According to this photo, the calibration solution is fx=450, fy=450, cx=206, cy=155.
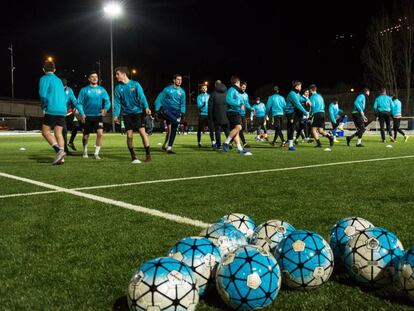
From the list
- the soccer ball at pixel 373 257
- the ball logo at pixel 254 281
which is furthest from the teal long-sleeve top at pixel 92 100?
the ball logo at pixel 254 281

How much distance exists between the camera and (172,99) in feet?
44.0

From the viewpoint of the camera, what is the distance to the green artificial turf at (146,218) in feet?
8.52

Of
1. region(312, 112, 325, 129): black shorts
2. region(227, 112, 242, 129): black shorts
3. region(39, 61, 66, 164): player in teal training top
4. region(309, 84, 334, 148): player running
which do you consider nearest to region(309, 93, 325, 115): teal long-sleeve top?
region(309, 84, 334, 148): player running

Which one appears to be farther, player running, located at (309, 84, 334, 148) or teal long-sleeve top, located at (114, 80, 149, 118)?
player running, located at (309, 84, 334, 148)

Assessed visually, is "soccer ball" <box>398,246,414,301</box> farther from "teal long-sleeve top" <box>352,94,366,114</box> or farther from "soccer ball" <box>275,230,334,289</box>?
"teal long-sleeve top" <box>352,94,366,114</box>

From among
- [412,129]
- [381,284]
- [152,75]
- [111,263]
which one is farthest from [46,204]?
[152,75]

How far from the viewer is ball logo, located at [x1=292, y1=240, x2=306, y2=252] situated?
2673 mm

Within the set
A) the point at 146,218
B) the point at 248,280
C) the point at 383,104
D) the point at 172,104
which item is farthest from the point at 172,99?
the point at 248,280

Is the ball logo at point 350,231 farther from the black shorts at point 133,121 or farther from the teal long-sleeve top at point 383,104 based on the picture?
the teal long-sleeve top at point 383,104

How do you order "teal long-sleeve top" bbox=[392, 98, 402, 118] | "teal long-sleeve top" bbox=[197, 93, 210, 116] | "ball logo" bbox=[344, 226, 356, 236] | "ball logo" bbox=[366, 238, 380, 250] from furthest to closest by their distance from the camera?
"teal long-sleeve top" bbox=[392, 98, 402, 118]
"teal long-sleeve top" bbox=[197, 93, 210, 116]
"ball logo" bbox=[344, 226, 356, 236]
"ball logo" bbox=[366, 238, 380, 250]

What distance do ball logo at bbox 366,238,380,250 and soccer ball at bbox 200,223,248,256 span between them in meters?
0.76

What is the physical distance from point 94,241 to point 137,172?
486 centimetres

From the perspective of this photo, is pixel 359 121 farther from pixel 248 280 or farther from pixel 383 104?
pixel 248 280

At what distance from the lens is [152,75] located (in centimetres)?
8575
